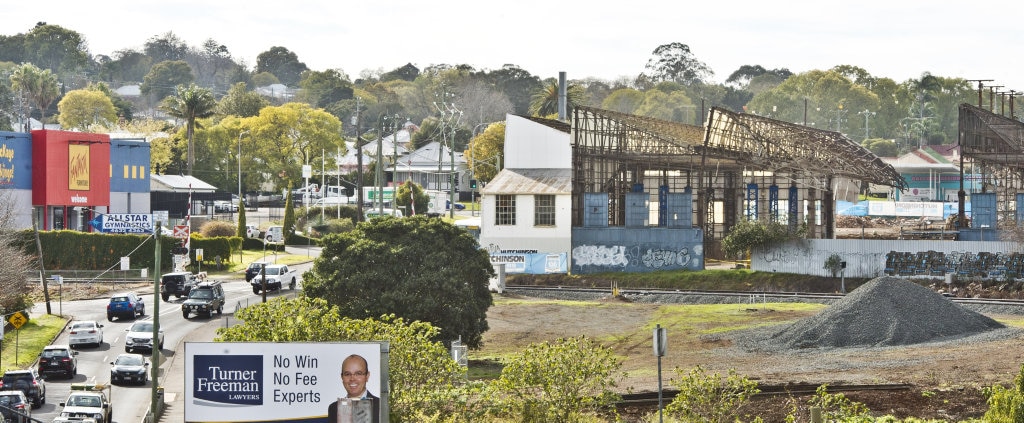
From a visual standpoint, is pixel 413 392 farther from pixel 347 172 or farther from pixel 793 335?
pixel 347 172

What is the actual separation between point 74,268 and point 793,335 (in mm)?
52135

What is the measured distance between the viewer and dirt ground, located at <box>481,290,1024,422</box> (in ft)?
117

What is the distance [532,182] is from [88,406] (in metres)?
51.1

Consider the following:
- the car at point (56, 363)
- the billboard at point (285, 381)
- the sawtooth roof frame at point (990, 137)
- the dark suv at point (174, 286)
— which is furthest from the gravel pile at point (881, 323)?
the dark suv at point (174, 286)

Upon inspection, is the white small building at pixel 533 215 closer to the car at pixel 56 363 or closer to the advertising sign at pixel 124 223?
the advertising sign at pixel 124 223

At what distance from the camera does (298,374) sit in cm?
2322

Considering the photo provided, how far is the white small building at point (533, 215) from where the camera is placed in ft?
272

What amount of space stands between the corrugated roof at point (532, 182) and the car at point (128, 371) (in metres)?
39.6

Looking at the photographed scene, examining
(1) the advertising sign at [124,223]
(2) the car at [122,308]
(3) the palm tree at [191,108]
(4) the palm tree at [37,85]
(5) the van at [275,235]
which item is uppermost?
(4) the palm tree at [37,85]

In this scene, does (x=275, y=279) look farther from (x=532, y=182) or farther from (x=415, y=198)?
(x=415, y=198)

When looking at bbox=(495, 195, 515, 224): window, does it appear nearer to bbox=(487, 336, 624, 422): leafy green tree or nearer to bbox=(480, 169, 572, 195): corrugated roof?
bbox=(480, 169, 572, 195): corrugated roof

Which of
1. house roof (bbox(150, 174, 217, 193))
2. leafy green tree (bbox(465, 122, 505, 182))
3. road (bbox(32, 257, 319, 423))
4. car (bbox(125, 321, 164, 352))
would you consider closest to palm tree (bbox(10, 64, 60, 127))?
house roof (bbox(150, 174, 217, 193))

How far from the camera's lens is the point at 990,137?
259 feet

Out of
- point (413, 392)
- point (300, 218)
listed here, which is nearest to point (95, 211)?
point (300, 218)
